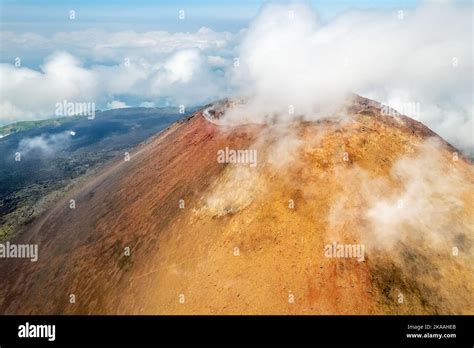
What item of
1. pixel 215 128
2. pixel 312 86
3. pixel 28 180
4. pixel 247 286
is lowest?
pixel 28 180

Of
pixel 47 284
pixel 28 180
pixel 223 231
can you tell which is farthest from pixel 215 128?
pixel 28 180

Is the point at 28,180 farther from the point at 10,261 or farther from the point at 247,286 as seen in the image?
the point at 247,286

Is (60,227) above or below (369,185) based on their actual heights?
below

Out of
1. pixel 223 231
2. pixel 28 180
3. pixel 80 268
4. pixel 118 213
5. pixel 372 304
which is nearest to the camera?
pixel 372 304

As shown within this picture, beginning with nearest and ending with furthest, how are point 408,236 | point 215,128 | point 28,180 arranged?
point 408,236
point 215,128
point 28,180

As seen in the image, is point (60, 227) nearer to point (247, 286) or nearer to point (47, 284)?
point (47, 284)

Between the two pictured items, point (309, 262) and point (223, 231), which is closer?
point (309, 262)
